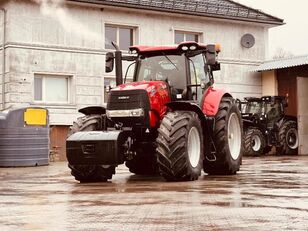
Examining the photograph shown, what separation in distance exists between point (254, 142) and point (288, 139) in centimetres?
180

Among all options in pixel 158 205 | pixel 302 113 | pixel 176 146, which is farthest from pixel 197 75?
pixel 302 113

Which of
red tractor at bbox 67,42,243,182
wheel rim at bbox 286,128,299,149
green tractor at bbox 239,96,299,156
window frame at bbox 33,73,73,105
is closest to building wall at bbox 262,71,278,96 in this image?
green tractor at bbox 239,96,299,156

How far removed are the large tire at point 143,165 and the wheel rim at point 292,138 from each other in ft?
43.3

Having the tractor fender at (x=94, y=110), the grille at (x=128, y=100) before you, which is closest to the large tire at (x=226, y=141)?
the grille at (x=128, y=100)

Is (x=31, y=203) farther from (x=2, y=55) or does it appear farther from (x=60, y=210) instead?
(x=2, y=55)

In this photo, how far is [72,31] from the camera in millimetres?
22750

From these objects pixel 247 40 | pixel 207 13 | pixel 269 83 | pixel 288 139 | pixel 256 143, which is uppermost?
pixel 207 13

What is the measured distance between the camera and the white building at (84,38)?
21.4 m

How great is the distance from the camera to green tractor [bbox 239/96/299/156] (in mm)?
24273

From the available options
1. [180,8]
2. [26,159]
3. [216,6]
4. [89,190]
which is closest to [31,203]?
[89,190]

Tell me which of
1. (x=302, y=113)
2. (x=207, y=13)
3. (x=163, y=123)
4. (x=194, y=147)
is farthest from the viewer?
(x=302, y=113)

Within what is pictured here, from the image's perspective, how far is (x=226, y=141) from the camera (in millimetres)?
11758

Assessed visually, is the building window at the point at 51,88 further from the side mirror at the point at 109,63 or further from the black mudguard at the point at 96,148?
the black mudguard at the point at 96,148

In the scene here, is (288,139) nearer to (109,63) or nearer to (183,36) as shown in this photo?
(183,36)
